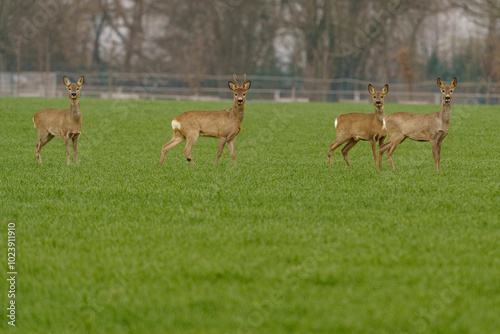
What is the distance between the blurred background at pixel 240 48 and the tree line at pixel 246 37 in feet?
0.37

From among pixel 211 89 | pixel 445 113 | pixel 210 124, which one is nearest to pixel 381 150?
pixel 445 113

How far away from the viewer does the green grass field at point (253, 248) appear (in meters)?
5.39

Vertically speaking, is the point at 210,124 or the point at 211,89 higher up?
the point at 211,89

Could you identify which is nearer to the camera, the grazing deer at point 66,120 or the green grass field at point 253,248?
the green grass field at point 253,248

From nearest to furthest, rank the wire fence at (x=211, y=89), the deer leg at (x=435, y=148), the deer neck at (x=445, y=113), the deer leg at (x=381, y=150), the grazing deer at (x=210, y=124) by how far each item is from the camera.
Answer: the deer neck at (x=445, y=113), the deer leg at (x=435, y=148), the deer leg at (x=381, y=150), the grazing deer at (x=210, y=124), the wire fence at (x=211, y=89)

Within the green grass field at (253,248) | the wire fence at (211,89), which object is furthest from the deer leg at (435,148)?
the wire fence at (211,89)

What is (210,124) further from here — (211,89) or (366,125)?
(211,89)

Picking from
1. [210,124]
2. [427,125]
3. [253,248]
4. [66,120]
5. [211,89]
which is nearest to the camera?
[253,248]

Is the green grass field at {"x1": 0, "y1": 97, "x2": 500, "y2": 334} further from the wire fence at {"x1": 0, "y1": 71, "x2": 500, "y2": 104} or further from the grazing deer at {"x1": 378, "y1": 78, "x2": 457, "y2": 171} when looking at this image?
the wire fence at {"x1": 0, "y1": 71, "x2": 500, "y2": 104}

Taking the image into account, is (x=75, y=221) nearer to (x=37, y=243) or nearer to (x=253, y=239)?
(x=37, y=243)

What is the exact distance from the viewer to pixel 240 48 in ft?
228

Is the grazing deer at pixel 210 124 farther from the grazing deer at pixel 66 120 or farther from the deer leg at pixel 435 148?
the deer leg at pixel 435 148

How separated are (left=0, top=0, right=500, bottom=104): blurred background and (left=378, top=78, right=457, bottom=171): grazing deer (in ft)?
138

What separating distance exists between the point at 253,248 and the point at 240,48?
208ft
